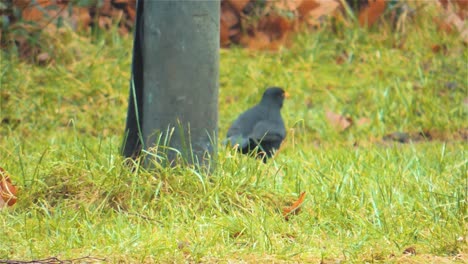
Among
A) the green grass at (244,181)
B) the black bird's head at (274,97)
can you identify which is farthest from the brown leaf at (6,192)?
the black bird's head at (274,97)

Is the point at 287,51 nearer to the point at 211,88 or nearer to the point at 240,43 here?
the point at 240,43

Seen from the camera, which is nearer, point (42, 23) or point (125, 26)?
point (42, 23)

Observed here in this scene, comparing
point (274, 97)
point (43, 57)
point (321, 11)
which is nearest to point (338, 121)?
point (274, 97)

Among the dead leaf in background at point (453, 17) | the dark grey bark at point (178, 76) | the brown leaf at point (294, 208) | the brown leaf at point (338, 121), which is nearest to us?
→ the brown leaf at point (294, 208)

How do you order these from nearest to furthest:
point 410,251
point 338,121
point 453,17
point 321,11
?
point 410,251
point 338,121
point 453,17
point 321,11

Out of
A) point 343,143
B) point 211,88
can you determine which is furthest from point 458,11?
point 211,88

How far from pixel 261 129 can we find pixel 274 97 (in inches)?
21.1

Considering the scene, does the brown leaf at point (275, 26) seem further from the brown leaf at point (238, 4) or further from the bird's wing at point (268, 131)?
the bird's wing at point (268, 131)

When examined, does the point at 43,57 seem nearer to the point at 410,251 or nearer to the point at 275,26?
the point at 275,26

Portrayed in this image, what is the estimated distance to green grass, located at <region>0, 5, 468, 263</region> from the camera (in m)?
3.43

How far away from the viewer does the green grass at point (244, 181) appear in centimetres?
343

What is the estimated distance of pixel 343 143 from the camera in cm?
600

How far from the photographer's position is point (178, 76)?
3.99 meters

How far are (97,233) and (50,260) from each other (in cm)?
36
